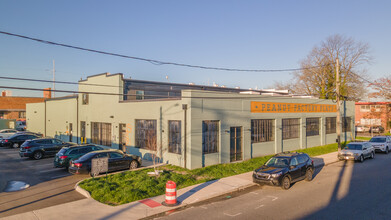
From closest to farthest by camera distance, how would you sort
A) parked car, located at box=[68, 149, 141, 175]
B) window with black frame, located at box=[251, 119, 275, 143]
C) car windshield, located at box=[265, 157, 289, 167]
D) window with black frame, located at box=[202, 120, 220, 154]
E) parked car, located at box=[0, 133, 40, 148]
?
1. car windshield, located at box=[265, 157, 289, 167]
2. parked car, located at box=[68, 149, 141, 175]
3. window with black frame, located at box=[202, 120, 220, 154]
4. window with black frame, located at box=[251, 119, 275, 143]
5. parked car, located at box=[0, 133, 40, 148]

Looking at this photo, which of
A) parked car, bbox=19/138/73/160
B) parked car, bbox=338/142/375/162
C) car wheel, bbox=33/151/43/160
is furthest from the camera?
car wheel, bbox=33/151/43/160

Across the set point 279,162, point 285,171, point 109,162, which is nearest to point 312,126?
point 279,162

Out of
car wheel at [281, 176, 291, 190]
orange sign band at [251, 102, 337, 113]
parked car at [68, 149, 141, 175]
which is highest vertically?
orange sign band at [251, 102, 337, 113]

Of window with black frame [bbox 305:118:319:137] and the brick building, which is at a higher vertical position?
the brick building

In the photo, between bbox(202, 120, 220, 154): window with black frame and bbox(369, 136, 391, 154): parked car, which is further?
bbox(369, 136, 391, 154): parked car

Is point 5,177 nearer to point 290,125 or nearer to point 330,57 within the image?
point 290,125

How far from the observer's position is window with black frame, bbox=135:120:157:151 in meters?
20.5

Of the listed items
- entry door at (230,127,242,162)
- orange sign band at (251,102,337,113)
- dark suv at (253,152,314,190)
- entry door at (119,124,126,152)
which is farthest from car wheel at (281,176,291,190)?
entry door at (119,124,126,152)

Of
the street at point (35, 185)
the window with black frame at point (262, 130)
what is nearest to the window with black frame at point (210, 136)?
the window with black frame at point (262, 130)

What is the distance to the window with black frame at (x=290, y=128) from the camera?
25594mm

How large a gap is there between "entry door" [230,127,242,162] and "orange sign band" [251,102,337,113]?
8.39 ft

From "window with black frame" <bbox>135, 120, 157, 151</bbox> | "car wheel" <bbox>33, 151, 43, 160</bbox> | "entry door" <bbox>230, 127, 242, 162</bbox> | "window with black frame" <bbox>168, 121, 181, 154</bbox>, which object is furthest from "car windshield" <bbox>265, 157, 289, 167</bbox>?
"car wheel" <bbox>33, 151, 43, 160</bbox>

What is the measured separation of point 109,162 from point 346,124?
1217 inches

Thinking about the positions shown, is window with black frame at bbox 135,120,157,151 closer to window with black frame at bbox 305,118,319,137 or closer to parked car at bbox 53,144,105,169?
parked car at bbox 53,144,105,169
